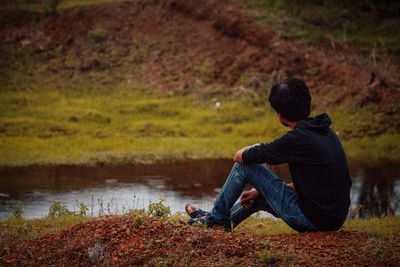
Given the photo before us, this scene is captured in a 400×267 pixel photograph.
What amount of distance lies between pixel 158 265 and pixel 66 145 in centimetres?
1710

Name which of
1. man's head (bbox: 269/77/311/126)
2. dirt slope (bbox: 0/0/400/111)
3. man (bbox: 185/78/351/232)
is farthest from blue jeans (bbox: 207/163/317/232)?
dirt slope (bbox: 0/0/400/111)

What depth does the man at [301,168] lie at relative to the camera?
6.45m

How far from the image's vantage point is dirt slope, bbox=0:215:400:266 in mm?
6051

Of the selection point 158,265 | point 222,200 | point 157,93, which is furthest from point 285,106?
point 157,93

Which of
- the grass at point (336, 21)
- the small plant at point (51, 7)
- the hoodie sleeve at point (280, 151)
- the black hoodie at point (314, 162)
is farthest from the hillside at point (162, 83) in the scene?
the hoodie sleeve at point (280, 151)

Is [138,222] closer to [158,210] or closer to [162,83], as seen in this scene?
[158,210]

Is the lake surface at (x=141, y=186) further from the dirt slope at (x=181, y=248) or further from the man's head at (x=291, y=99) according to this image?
the man's head at (x=291, y=99)

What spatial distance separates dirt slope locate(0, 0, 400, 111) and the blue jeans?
18.6 metres

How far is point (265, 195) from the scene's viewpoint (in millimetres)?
6934

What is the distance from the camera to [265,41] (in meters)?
30.5

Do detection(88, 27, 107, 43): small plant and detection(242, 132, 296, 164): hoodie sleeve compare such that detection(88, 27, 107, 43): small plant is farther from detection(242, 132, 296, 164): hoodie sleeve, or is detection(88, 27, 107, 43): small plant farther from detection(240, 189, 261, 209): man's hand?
detection(242, 132, 296, 164): hoodie sleeve

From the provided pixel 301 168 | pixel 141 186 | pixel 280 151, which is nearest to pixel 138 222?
pixel 280 151

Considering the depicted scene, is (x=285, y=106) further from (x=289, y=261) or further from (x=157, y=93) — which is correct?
(x=157, y=93)

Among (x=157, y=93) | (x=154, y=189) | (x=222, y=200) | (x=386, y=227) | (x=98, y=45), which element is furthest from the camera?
(x=98, y=45)
